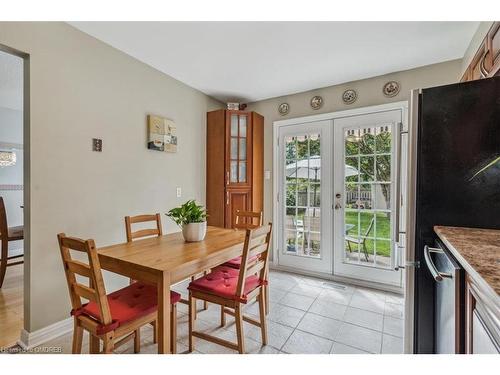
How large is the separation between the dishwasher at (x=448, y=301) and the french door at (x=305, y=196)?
1.79 metres

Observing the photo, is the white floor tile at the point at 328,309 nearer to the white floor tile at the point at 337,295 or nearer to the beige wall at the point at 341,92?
the white floor tile at the point at 337,295

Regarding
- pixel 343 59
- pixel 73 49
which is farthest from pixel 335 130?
pixel 73 49

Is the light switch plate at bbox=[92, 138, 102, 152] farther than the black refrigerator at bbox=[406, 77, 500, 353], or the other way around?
the light switch plate at bbox=[92, 138, 102, 152]

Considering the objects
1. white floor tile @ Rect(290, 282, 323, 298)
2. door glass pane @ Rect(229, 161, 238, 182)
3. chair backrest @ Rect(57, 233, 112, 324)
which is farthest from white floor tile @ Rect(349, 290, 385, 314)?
chair backrest @ Rect(57, 233, 112, 324)

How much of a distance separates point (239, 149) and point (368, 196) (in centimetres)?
169

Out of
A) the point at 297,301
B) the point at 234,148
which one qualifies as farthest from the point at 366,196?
the point at 234,148

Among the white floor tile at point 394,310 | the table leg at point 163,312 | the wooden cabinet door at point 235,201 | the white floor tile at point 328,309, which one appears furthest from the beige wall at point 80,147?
the white floor tile at point 394,310

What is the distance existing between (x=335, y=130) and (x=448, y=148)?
5.75ft

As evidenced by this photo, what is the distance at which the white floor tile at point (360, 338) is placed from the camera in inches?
71.8

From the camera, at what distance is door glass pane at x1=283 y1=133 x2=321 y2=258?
10.6 feet

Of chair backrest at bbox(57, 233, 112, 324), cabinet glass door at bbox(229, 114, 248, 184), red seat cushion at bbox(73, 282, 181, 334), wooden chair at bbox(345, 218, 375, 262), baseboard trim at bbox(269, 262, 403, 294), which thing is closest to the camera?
chair backrest at bbox(57, 233, 112, 324)

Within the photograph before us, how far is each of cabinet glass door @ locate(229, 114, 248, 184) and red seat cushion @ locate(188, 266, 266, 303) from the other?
1.56 m

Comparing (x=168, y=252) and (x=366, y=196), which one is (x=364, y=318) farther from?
(x=168, y=252)

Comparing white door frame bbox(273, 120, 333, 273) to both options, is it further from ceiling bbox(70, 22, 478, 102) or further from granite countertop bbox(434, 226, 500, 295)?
granite countertop bbox(434, 226, 500, 295)
